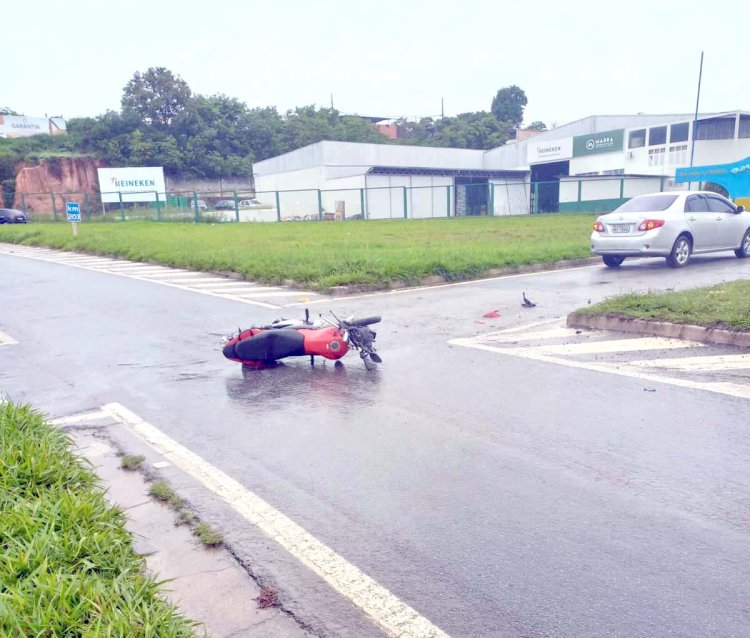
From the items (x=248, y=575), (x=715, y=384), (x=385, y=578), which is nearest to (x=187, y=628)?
(x=248, y=575)

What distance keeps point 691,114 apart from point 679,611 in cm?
4769

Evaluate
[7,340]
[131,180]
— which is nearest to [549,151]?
[131,180]

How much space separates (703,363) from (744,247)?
35.6ft

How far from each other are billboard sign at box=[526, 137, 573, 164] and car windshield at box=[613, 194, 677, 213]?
36.5 m

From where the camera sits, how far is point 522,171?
175ft

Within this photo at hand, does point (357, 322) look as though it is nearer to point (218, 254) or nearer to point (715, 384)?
point (715, 384)

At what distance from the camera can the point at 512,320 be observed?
9547 millimetres

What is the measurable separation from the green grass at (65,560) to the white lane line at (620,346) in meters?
5.22

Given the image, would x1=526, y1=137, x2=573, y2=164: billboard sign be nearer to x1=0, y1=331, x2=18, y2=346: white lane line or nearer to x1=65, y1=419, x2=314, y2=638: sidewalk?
x1=0, y1=331, x2=18, y2=346: white lane line

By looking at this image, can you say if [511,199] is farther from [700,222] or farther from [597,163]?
[700,222]

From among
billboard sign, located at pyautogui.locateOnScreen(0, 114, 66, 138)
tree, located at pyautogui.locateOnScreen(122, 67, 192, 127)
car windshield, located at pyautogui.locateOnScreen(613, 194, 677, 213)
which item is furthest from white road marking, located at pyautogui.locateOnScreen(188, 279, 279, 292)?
billboard sign, located at pyautogui.locateOnScreen(0, 114, 66, 138)

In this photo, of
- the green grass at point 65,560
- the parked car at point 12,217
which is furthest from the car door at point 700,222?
the parked car at point 12,217

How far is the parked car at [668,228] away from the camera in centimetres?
1406

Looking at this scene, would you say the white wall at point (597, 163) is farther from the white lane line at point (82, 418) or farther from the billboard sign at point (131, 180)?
the white lane line at point (82, 418)
